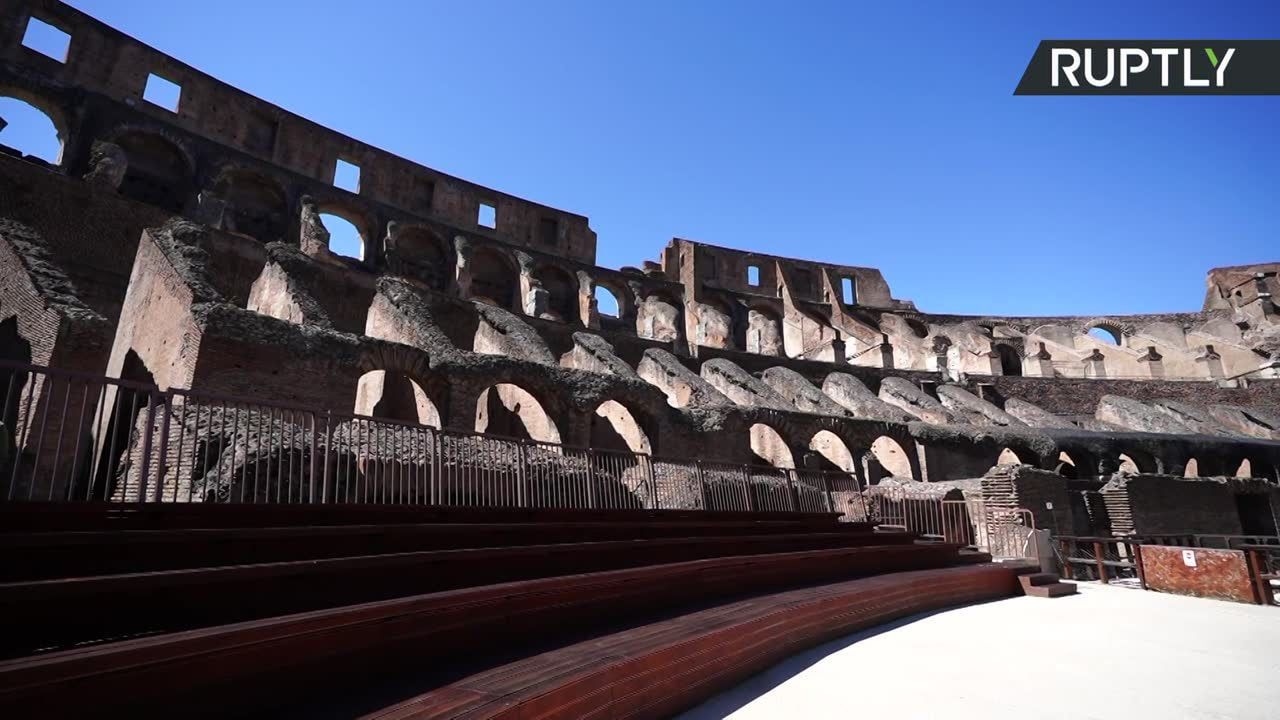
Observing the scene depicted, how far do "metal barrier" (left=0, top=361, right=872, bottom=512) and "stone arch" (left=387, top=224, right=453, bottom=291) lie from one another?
16.5 m

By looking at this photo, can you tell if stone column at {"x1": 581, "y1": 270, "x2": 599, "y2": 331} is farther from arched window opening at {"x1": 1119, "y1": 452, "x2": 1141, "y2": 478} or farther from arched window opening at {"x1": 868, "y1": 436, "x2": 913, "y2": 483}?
arched window opening at {"x1": 1119, "y1": 452, "x2": 1141, "y2": 478}

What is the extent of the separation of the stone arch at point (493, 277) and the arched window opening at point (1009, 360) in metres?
28.1

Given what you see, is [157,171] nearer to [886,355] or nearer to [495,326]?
[495,326]

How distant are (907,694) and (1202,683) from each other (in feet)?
6.64

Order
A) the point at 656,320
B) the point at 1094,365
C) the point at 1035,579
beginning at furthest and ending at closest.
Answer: the point at 1094,365, the point at 656,320, the point at 1035,579

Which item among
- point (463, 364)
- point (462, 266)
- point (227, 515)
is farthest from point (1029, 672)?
point (462, 266)

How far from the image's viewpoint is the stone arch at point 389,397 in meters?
14.5

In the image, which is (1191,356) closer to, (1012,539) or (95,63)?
(1012,539)

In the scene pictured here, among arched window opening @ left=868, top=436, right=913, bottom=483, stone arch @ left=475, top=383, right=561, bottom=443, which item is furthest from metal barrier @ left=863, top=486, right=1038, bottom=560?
stone arch @ left=475, top=383, right=561, bottom=443

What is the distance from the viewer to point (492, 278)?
2902 cm

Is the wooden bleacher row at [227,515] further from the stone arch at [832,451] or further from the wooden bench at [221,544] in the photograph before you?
the stone arch at [832,451]

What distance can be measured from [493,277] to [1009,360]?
29.9m

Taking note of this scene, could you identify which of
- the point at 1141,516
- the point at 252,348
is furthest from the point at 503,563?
the point at 1141,516

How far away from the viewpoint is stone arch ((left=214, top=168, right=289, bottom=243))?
23.0 meters
